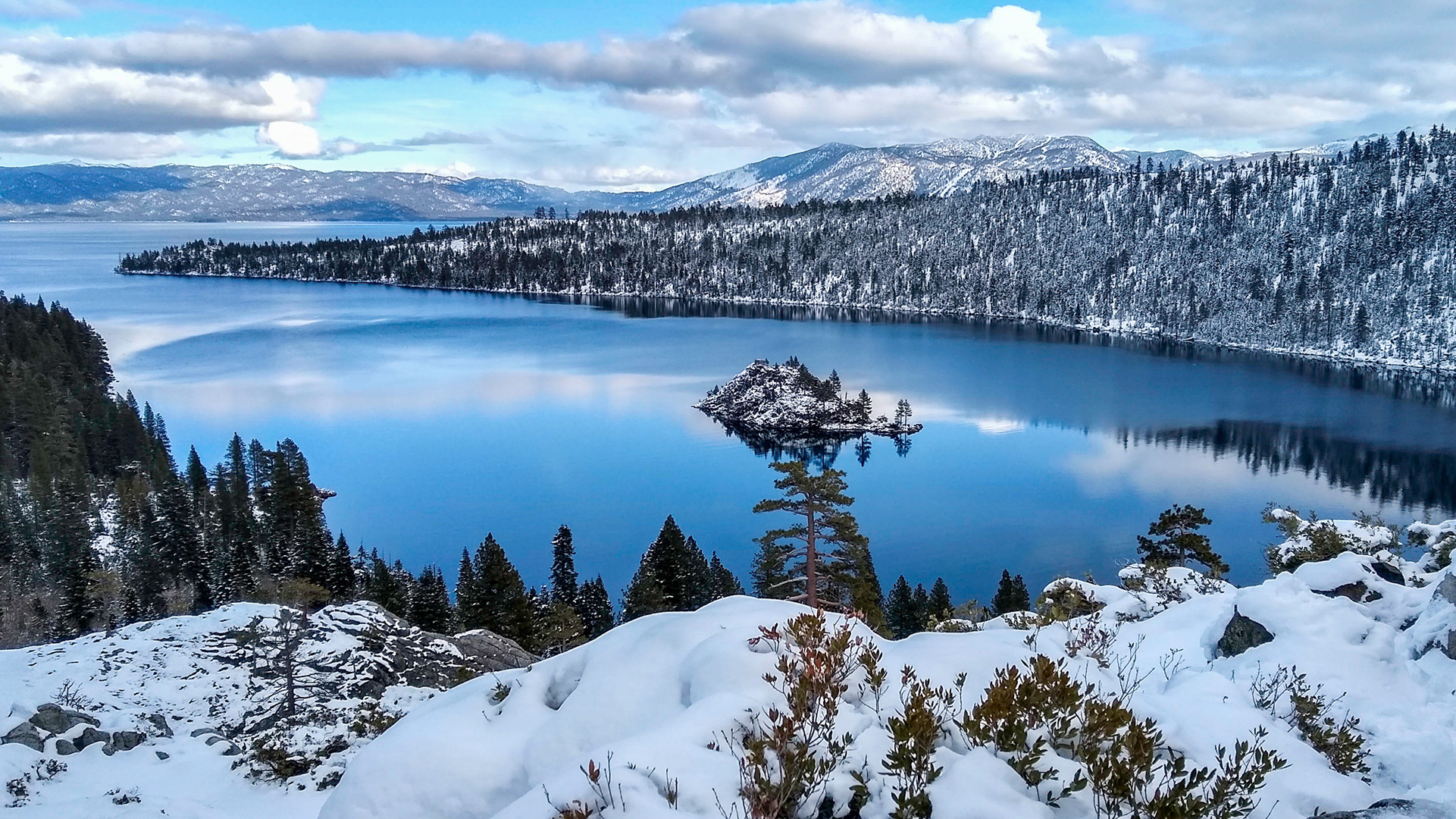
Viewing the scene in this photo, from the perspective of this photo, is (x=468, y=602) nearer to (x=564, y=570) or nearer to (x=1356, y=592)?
(x=564, y=570)

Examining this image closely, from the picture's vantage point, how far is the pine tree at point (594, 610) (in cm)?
4612

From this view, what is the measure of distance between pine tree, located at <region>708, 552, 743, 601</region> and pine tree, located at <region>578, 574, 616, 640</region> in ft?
21.8

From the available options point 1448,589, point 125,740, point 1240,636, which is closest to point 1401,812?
point 1240,636

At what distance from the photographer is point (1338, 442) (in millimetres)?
82812

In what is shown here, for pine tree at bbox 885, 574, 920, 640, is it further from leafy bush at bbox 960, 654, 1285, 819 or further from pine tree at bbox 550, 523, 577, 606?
leafy bush at bbox 960, 654, 1285, 819

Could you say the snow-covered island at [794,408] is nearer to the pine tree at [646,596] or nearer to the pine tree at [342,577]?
the pine tree at [646,596]

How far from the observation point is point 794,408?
10456 cm

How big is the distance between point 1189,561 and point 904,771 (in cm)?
4323

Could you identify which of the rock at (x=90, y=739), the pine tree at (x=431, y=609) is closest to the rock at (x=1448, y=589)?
the rock at (x=90, y=739)

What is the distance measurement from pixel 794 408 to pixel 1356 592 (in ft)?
299

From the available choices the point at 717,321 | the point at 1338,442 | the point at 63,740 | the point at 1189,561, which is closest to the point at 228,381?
the point at 717,321

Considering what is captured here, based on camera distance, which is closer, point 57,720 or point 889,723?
point 889,723

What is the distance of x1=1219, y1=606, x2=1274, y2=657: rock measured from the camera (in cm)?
1149

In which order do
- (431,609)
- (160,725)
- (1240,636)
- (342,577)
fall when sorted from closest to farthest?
(1240,636) < (160,725) < (431,609) < (342,577)
